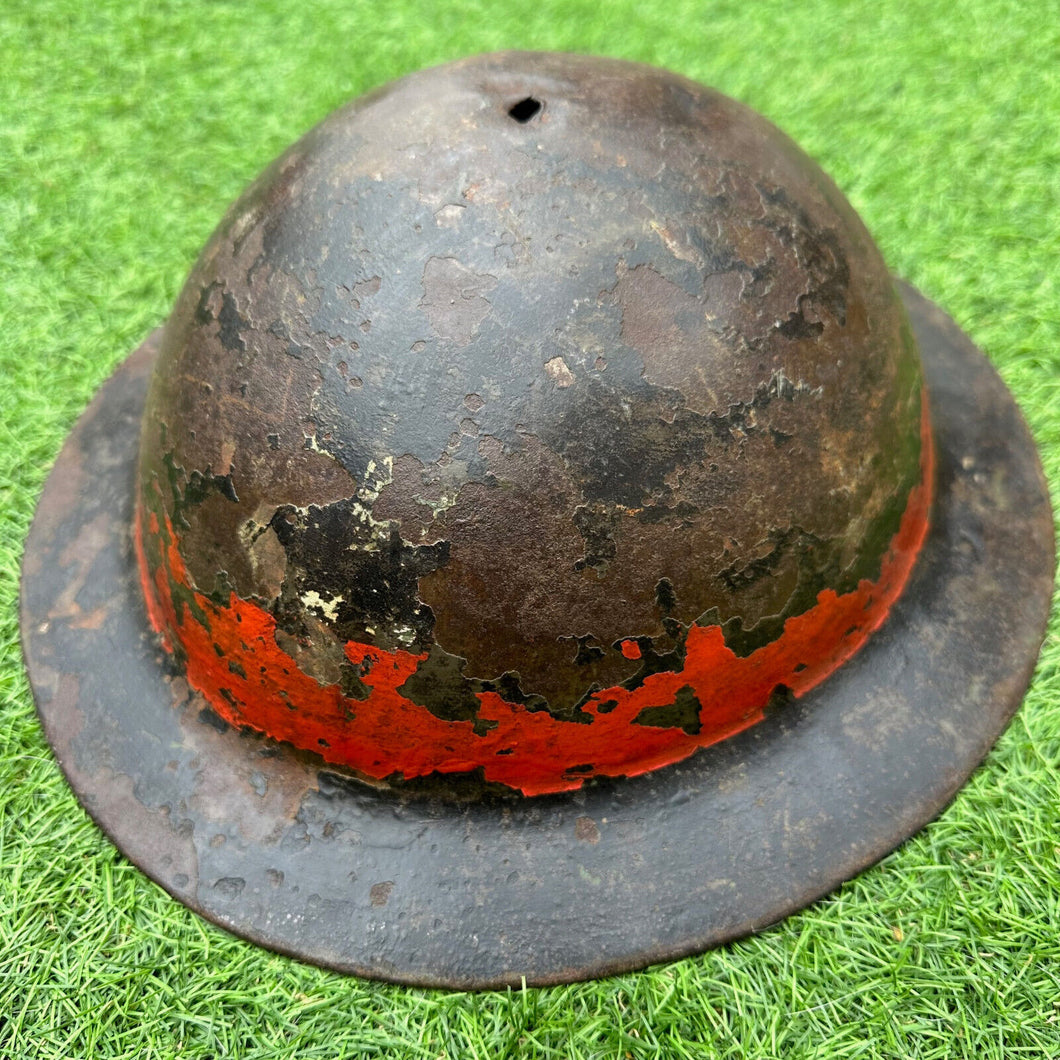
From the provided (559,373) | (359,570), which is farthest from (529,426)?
(359,570)

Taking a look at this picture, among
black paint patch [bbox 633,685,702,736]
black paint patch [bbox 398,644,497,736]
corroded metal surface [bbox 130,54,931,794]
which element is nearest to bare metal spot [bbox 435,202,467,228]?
corroded metal surface [bbox 130,54,931,794]

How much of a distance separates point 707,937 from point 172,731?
1.02 m

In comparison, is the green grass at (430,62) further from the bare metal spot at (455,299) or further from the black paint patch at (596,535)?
the bare metal spot at (455,299)

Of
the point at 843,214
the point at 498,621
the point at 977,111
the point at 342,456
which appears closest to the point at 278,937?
the point at 498,621

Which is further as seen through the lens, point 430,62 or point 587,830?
point 430,62

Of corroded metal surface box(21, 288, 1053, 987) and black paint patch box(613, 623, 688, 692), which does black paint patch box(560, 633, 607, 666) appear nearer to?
black paint patch box(613, 623, 688, 692)

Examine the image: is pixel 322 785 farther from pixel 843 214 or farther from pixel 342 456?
pixel 843 214

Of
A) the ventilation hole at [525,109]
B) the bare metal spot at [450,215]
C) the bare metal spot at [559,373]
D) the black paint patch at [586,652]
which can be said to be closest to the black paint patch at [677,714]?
the black paint patch at [586,652]

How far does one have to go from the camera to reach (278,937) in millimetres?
1685

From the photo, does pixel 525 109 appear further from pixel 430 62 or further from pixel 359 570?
pixel 430 62

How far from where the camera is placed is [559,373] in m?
1.39

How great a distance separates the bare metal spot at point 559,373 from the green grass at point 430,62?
1.04 m

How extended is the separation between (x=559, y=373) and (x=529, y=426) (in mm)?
84

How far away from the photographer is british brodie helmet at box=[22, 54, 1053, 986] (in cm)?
142
